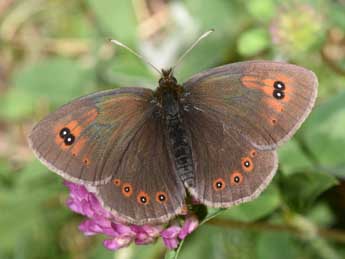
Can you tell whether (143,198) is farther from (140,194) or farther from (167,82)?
(167,82)

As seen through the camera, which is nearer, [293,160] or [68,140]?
[68,140]

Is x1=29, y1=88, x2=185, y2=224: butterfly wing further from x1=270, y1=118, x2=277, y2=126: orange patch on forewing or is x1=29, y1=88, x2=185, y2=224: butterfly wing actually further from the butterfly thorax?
x1=270, y1=118, x2=277, y2=126: orange patch on forewing

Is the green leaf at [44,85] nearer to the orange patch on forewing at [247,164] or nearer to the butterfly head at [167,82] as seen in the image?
the butterfly head at [167,82]

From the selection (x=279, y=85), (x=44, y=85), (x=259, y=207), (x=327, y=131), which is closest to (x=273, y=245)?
(x=259, y=207)

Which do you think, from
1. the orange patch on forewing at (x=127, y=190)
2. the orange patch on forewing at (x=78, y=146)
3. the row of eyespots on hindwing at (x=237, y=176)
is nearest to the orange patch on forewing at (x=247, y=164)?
the row of eyespots on hindwing at (x=237, y=176)

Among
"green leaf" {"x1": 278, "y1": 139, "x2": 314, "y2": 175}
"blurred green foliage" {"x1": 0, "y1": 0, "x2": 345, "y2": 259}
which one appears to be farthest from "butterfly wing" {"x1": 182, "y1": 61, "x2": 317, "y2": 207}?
"green leaf" {"x1": 278, "y1": 139, "x2": 314, "y2": 175}

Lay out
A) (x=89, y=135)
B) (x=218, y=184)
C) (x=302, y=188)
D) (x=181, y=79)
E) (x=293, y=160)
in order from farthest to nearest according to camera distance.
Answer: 1. (x=181, y=79)
2. (x=293, y=160)
3. (x=302, y=188)
4. (x=89, y=135)
5. (x=218, y=184)

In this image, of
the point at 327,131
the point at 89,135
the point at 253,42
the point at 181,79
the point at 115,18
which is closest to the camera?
the point at 89,135
